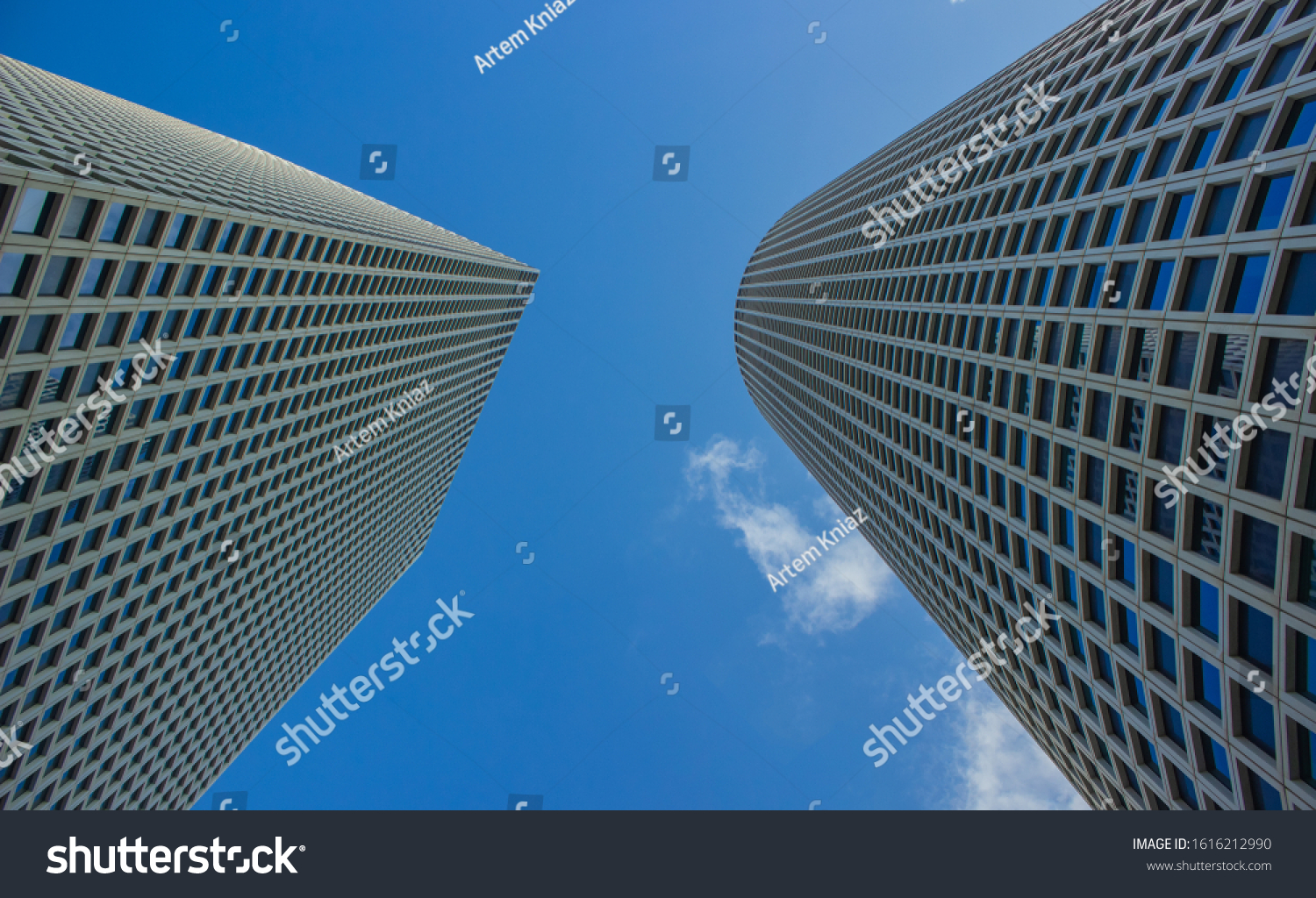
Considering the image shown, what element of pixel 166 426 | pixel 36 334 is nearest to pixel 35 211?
pixel 36 334

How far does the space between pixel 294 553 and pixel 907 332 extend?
5696 centimetres

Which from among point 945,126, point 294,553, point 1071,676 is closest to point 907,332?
point 945,126

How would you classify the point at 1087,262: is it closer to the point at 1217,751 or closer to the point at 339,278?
the point at 1217,751

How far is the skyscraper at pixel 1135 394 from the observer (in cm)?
1770

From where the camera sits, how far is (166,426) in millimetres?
33969

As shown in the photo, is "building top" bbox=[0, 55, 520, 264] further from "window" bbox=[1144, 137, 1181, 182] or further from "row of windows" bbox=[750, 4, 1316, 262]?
"row of windows" bbox=[750, 4, 1316, 262]

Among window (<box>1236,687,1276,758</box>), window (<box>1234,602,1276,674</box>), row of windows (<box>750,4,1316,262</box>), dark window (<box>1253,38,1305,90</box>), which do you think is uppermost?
row of windows (<box>750,4,1316,262</box>)

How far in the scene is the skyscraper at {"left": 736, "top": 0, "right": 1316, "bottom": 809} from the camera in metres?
17.7

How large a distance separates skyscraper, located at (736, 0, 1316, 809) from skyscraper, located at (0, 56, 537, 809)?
124 ft

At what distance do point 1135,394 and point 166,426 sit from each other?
44280 mm

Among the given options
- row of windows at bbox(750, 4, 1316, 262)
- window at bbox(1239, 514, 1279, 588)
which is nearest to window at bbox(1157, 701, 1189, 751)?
window at bbox(1239, 514, 1279, 588)

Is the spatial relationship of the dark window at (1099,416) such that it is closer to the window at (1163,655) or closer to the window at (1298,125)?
the window at (1163,655)

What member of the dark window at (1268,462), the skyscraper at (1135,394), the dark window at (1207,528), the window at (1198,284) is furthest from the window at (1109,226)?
the dark window at (1207,528)
